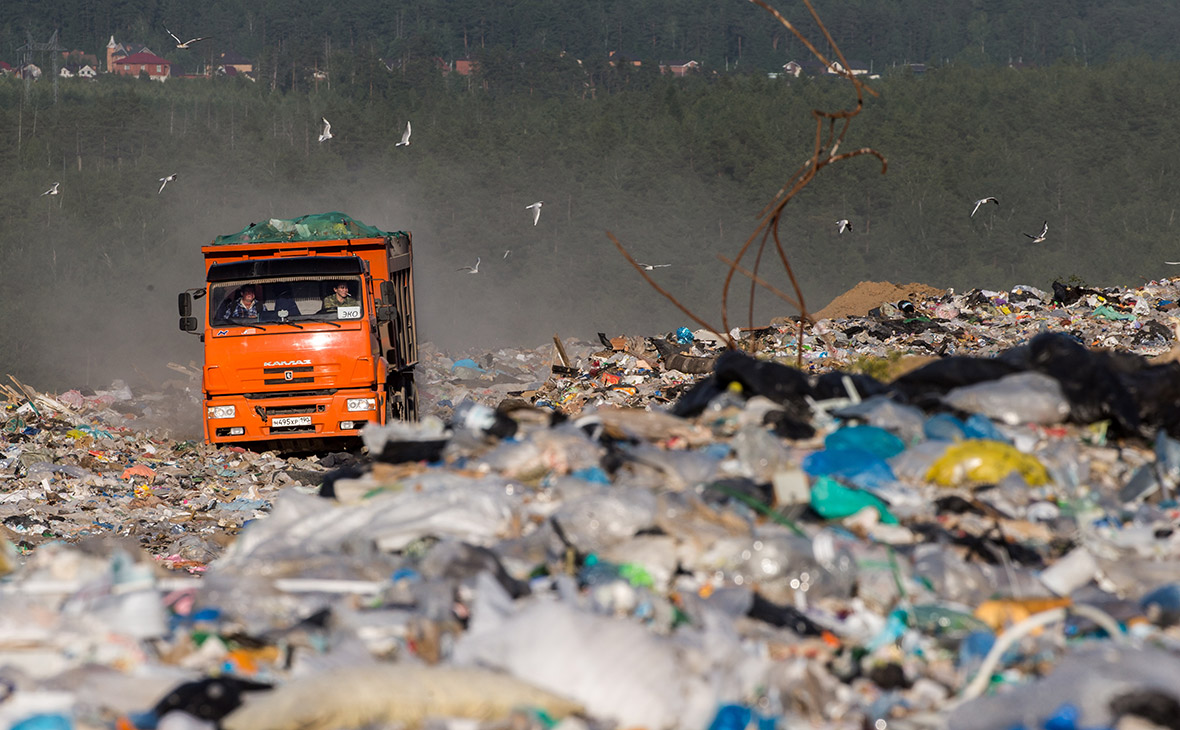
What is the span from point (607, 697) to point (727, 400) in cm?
256

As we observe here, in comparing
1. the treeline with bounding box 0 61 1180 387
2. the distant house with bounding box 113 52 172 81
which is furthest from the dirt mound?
the distant house with bounding box 113 52 172 81

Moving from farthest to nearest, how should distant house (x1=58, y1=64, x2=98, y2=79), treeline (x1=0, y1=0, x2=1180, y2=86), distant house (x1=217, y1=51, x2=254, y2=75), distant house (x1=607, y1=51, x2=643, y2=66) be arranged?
treeline (x1=0, y1=0, x2=1180, y2=86) < distant house (x1=217, y1=51, x2=254, y2=75) < distant house (x1=607, y1=51, x2=643, y2=66) < distant house (x1=58, y1=64, x2=98, y2=79)

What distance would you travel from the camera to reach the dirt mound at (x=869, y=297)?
72.1 ft

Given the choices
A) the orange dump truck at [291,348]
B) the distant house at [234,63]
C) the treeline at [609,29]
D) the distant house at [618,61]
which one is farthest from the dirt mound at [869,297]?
the distant house at [234,63]

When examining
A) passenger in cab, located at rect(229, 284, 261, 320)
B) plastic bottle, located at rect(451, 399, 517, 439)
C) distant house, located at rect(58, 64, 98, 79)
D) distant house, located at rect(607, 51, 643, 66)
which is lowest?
passenger in cab, located at rect(229, 284, 261, 320)

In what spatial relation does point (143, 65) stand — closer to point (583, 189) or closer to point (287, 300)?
point (583, 189)

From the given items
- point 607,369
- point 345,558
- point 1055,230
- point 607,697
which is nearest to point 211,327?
point 607,369

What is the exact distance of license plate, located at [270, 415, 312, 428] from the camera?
11.7m

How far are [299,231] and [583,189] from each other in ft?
109

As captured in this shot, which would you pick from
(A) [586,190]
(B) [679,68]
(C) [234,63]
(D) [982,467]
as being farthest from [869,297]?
(C) [234,63]

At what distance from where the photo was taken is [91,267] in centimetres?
4075

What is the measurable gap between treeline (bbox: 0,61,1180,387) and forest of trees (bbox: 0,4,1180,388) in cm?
9

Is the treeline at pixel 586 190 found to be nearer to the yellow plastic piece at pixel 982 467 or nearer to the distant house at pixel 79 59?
the distant house at pixel 79 59

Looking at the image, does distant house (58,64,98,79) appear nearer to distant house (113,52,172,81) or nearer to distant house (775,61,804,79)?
distant house (113,52,172,81)
